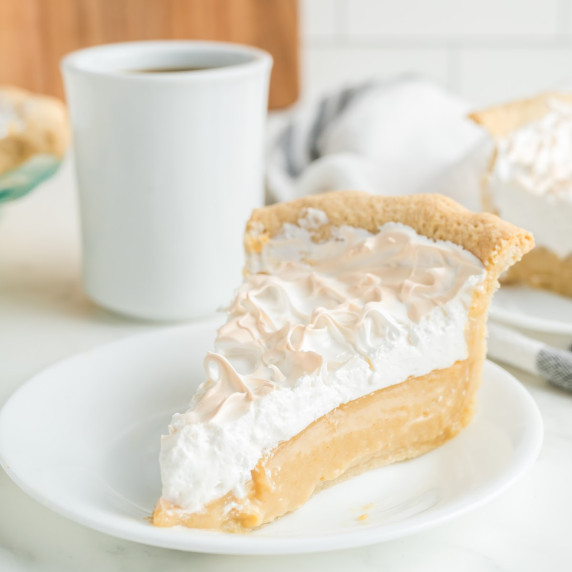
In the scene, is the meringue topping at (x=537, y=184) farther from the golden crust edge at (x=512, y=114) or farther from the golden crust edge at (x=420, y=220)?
the golden crust edge at (x=420, y=220)

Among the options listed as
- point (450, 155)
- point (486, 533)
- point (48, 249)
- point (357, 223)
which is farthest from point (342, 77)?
point (486, 533)

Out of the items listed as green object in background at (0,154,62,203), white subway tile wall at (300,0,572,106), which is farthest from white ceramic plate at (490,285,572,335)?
white subway tile wall at (300,0,572,106)

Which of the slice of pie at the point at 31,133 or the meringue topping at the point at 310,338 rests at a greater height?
the slice of pie at the point at 31,133

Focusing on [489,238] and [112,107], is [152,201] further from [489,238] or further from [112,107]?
[489,238]

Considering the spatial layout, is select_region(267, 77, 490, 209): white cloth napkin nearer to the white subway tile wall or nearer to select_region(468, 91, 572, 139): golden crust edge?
select_region(468, 91, 572, 139): golden crust edge

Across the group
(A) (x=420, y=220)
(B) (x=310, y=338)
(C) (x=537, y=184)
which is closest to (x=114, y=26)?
(C) (x=537, y=184)

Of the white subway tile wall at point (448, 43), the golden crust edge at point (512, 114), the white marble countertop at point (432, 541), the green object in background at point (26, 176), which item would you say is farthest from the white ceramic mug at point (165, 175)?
the white subway tile wall at point (448, 43)
